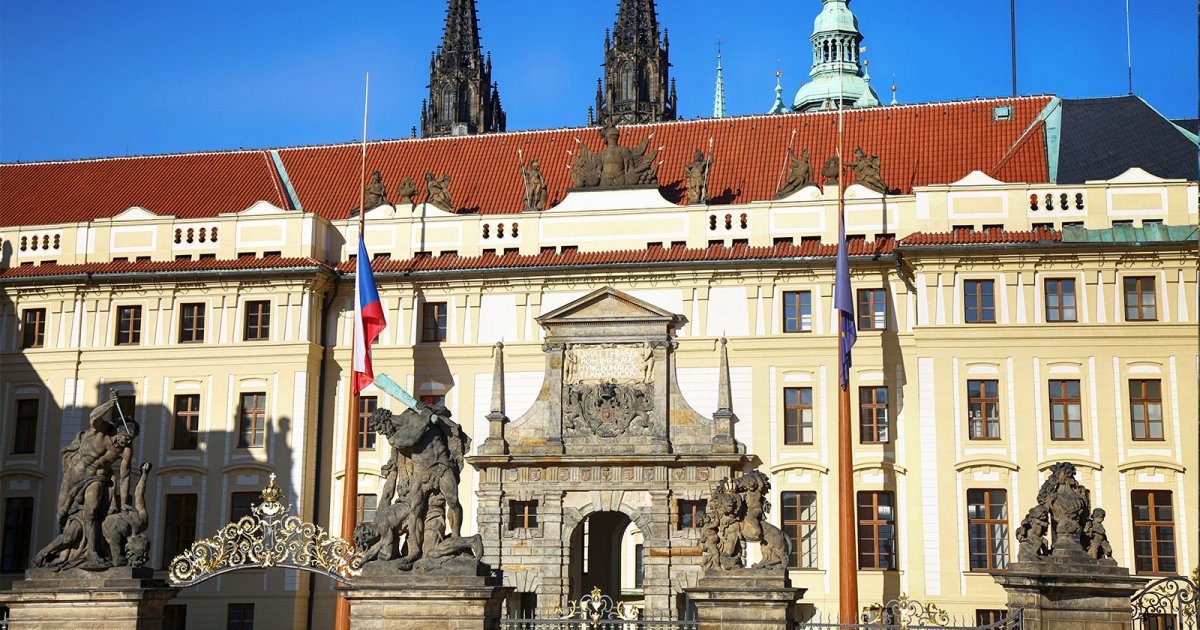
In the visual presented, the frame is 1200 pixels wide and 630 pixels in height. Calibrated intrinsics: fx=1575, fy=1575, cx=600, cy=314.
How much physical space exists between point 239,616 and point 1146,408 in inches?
892

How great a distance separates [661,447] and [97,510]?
1891 centimetres

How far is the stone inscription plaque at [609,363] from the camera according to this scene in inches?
1545

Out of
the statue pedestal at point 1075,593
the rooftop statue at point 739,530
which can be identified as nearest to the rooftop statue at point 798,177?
the rooftop statue at point 739,530

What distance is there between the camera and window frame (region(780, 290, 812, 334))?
39.4 metres

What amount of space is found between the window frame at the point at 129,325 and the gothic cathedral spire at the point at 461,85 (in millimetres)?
29254

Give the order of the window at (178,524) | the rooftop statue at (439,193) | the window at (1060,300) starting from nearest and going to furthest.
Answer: the window at (1060,300), the window at (178,524), the rooftop statue at (439,193)

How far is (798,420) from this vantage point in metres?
38.8

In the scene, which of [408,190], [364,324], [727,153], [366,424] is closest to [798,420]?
[727,153]

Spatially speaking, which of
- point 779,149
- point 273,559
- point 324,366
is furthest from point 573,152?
point 273,559

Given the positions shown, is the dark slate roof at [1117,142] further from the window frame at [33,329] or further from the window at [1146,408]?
the window frame at [33,329]

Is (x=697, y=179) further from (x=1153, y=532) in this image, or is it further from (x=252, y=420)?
(x=1153, y=532)

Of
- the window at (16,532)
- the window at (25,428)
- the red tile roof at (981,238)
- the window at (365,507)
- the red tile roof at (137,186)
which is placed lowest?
the window at (16,532)

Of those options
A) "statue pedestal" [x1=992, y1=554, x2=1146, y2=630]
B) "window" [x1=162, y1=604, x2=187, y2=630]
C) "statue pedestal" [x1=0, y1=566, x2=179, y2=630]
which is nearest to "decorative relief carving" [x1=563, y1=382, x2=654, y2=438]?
"window" [x1=162, y1=604, x2=187, y2=630]

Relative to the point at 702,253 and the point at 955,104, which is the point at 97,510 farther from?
the point at 955,104
